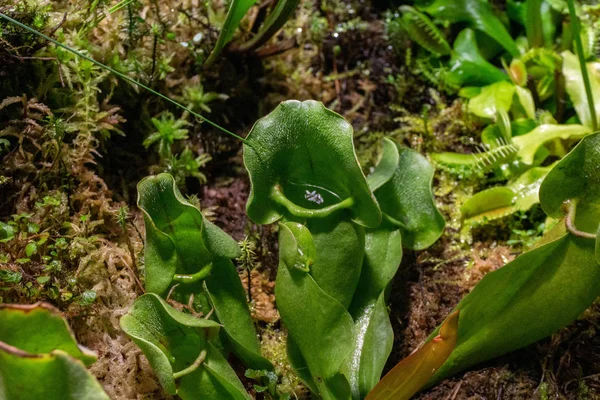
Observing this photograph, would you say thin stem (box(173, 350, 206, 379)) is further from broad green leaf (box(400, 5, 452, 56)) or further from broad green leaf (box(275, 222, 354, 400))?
broad green leaf (box(400, 5, 452, 56))

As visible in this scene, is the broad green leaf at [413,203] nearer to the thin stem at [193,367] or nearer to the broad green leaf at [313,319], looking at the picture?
the broad green leaf at [313,319]

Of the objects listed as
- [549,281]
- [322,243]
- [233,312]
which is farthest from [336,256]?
[549,281]

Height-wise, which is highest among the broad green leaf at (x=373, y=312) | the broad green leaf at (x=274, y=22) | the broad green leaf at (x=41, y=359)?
the broad green leaf at (x=274, y=22)

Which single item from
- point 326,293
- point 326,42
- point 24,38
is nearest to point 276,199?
point 326,293

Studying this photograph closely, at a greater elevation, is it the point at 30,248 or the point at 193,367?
the point at 30,248

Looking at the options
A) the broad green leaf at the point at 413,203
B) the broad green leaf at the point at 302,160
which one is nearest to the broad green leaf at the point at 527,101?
the broad green leaf at the point at 413,203

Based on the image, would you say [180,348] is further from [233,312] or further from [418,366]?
[418,366]
